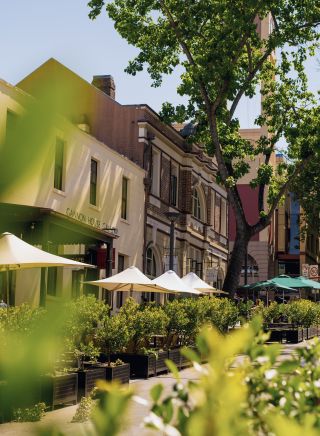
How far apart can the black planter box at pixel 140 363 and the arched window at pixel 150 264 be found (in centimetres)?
1820

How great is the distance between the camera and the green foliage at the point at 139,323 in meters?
17.2

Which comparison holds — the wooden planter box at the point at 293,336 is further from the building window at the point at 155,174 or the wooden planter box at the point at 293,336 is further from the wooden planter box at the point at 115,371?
the wooden planter box at the point at 115,371

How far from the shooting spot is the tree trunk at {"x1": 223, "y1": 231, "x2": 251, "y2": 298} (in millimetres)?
29406

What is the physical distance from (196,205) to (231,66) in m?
16.4

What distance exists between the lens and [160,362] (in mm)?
17922

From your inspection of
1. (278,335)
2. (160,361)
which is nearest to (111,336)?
(160,361)

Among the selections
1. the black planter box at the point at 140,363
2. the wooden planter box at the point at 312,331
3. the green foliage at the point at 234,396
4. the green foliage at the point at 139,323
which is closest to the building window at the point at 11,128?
the green foliage at the point at 234,396

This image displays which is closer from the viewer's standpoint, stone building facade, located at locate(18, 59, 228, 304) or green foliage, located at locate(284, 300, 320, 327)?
green foliage, located at locate(284, 300, 320, 327)

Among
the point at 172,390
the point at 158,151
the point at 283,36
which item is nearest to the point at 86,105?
the point at 172,390

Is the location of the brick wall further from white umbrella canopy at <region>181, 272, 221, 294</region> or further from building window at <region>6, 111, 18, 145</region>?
building window at <region>6, 111, 18, 145</region>

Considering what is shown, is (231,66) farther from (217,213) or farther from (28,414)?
(28,414)

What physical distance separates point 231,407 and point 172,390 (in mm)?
734

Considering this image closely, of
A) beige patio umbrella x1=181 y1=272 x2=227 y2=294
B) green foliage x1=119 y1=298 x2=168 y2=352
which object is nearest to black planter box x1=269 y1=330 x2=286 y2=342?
beige patio umbrella x1=181 y1=272 x2=227 y2=294

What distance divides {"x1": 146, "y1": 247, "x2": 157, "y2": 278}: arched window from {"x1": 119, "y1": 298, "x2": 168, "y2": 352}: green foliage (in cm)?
1738
